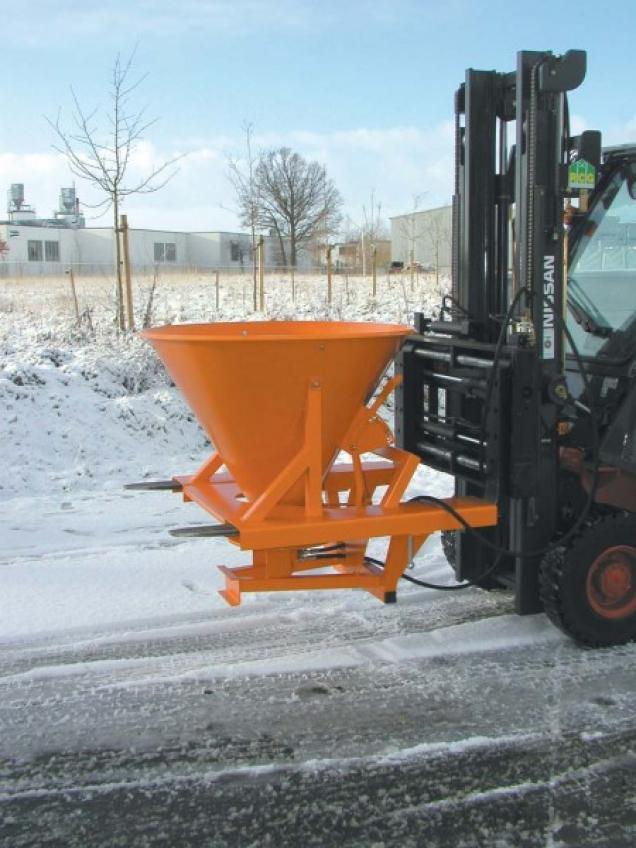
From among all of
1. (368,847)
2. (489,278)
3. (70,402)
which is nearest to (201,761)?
(368,847)

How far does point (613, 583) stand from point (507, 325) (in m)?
1.26

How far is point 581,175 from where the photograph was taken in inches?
142

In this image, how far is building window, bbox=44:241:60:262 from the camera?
5088 cm

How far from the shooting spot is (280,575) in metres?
3.68

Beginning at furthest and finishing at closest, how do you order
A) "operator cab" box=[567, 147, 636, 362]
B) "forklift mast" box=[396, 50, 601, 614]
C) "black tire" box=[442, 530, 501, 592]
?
"black tire" box=[442, 530, 501, 592] → "operator cab" box=[567, 147, 636, 362] → "forklift mast" box=[396, 50, 601, 614]

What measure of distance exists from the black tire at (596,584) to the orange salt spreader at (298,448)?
450 mm

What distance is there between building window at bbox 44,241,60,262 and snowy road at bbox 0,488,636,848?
161ft

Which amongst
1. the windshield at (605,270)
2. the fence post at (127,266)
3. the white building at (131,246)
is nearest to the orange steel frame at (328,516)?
the windshield at (605,270)

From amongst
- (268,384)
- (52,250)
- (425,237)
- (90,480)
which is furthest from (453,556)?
(52,250)

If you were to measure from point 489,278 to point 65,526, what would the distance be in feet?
11.2

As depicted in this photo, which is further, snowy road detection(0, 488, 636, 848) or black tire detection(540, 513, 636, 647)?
black tire detection(540, 513, 636, 647)

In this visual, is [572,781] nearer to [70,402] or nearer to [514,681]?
[514,681]

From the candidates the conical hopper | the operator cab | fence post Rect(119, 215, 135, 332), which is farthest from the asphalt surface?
fence post Rect(119, 215, 135, 332)

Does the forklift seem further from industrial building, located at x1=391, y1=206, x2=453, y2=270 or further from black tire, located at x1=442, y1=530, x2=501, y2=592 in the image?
industrial building, located at x1=391, y1=206, x2=453, y2=270
